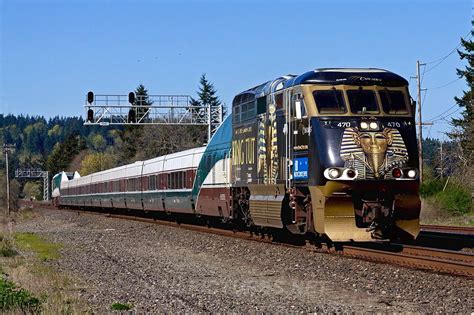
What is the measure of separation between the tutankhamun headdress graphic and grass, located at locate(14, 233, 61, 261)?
26.9 feet

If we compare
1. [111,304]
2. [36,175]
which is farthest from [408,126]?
[36,175]

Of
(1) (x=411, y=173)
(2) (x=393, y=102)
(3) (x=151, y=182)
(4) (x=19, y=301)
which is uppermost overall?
(2) (x=393, y=102)

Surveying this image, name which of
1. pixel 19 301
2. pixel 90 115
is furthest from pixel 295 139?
pixel 90 115

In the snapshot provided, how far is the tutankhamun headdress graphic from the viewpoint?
14.7 metres

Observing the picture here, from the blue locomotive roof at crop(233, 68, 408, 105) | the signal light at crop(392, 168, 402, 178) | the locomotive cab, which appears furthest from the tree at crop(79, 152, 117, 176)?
the signal light at crop(392, 168, 402, 178)

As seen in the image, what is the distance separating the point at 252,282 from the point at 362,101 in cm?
461

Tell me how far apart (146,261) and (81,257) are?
2431 millimetres

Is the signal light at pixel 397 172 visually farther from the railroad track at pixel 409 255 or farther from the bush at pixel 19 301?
the bush at pixel 19 301

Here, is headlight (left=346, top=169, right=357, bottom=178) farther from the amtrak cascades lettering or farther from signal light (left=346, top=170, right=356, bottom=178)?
the amtrak cascades lettering

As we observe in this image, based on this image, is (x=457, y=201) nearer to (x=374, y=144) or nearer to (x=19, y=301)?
(x=374, y=144)

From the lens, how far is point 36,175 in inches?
5468

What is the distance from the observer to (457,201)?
34375mm

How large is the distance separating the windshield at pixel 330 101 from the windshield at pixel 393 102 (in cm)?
86

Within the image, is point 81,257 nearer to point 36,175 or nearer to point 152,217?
point 152,217
